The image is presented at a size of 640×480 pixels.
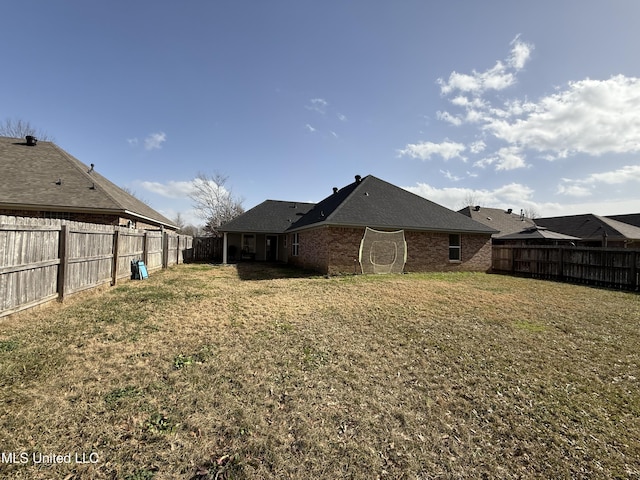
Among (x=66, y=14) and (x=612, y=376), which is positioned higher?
(x=66, y=14)

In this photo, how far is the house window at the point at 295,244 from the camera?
18.0m

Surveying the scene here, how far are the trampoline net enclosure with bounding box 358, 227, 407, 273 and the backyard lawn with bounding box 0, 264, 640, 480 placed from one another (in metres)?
6.93

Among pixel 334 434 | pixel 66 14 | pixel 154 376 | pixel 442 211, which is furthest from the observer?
pixel 442 211

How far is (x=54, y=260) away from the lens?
256 inches

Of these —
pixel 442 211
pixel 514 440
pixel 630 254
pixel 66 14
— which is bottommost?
pixel 514 440

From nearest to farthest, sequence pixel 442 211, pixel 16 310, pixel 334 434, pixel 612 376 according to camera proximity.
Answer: pixel 334 434 < pixel 612 376 < pixel 16 310 < pixel 442 211

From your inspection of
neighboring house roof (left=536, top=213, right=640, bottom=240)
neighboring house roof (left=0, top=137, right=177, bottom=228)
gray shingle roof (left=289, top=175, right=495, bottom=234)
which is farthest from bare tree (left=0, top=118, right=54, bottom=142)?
neighboring house roof (left=536, top=213, right=640, bottom=240)

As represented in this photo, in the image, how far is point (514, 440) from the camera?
289 centimetres

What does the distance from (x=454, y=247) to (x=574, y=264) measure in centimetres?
495

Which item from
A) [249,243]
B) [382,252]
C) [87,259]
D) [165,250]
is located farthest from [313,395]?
[249,243]

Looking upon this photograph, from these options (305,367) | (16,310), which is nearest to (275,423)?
(305,367)

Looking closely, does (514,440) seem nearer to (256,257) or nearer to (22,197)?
(22,197)

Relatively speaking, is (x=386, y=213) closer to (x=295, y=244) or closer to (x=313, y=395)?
(x=295, y=244)

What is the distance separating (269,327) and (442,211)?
1366 centimetres
